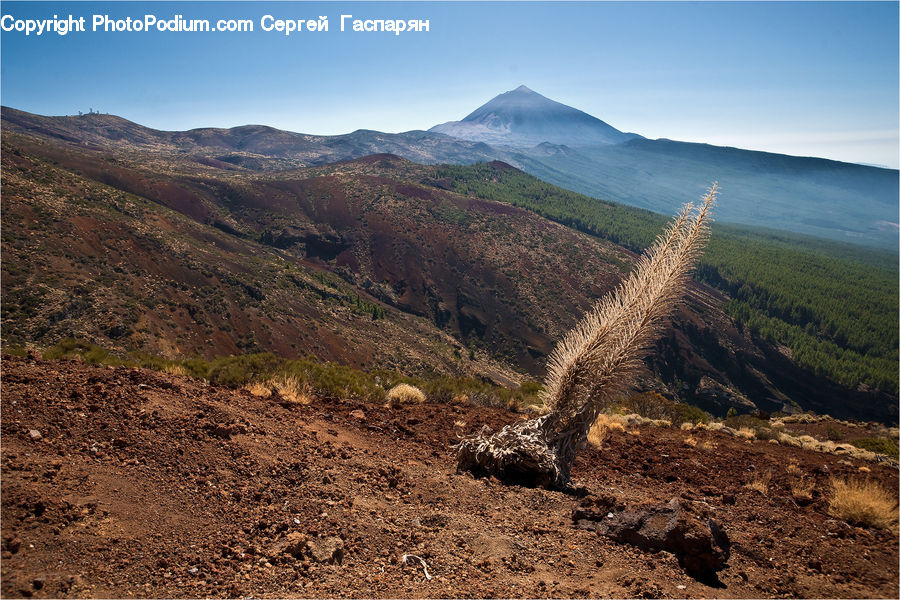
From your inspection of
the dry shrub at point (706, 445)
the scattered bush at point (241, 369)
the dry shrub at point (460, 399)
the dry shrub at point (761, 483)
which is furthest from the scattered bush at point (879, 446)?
the scattered bush at point (241, 369)

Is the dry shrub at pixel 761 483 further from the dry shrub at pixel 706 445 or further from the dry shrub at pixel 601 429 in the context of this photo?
the dry shrub at pixel 601 429

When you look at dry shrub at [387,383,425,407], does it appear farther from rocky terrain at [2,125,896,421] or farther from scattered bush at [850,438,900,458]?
rocky terrain at [2,125,896,421]

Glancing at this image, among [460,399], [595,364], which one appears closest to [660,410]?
[460,399]

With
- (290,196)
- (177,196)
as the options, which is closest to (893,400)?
(290,196)

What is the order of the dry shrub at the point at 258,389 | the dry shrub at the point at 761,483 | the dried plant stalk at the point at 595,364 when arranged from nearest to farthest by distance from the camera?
1. the dried plant stalk at the point at 595,364
2. the dry shrub at the point at 761,483
3. the dry shrub at the point at 258,389

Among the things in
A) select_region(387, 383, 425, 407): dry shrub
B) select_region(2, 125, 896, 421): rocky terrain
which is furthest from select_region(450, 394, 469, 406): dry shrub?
select_region(2, 125, 896, 421): rocky terrain

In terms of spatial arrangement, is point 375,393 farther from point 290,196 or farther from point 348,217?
point 290,196

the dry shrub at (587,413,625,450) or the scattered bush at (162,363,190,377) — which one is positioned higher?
the scattered bush at (162,363,190,377)
